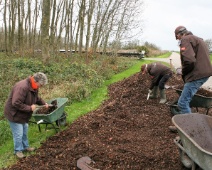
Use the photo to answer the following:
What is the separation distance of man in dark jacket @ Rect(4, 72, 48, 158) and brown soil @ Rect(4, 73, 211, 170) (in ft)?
1.64

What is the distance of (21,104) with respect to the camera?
5.40 meters

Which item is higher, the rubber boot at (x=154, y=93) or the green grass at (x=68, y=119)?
the rubber boot at (x=154, y=93)

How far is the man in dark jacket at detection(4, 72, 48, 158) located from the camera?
17.7 ft

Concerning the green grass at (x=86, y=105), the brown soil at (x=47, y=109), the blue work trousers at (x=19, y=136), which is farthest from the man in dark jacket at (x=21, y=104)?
the green grass at (x=86, y=105)

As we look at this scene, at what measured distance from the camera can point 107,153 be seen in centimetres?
531

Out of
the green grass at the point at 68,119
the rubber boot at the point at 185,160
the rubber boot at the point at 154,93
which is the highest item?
the rubber boot at the point at 154,93

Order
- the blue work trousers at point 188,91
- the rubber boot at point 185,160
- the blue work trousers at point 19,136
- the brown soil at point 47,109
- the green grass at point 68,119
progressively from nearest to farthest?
the rubber boot at point 185,160
the blue work trousers at point 19,136
the green grass at point 68,119
the blue work trousers at point 188,91
the brown soil at point 47,109

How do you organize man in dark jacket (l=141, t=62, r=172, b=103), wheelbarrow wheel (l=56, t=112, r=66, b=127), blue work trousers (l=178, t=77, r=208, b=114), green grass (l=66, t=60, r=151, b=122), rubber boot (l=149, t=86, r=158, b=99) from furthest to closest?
rubber boot (l=149, t=86, r=158, b=99) → man in dark jacket (l=141, t=62, r=172, b=103) → green grass (l=66, t=60, r=151, b=122) → wheelbarrow wheel (l=56, t=112, r=66, b=127) → blue work trousers (l=178, t=77, r=208, b=114)

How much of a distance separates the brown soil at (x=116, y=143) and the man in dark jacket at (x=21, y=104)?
500 millimetres

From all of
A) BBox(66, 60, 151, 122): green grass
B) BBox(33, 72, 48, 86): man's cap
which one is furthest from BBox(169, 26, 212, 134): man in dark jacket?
BBox(66, 60, 151, 122): green grass

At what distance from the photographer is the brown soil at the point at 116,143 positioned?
4962 mm

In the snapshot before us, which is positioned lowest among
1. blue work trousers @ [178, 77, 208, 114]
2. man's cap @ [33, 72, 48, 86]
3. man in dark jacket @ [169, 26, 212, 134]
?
blue work trousers @ [178, 77, 208, 114]

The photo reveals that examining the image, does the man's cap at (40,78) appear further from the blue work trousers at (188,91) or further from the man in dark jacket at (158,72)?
the man in dark jacket at (158,72)

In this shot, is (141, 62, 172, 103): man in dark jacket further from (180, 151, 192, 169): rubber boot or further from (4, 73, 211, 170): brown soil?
(180, 151, 192, 169): rubber boot
